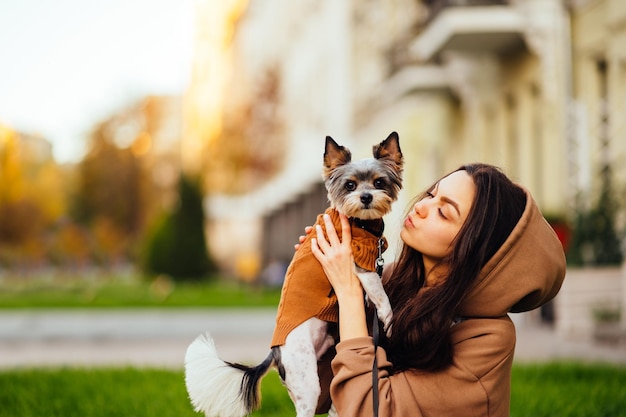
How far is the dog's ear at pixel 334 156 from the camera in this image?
3.24 meters

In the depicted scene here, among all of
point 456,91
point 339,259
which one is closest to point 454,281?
point 339,259

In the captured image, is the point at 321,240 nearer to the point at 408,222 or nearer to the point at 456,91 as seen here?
the point at 408,222

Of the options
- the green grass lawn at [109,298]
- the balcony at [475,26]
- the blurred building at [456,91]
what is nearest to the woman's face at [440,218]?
the blurred building at [456,91]

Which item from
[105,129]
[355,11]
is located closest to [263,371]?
[355,11]

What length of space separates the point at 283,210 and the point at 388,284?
41.1 metres

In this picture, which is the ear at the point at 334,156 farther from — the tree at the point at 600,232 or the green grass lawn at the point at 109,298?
the green grass lawn at the point at 109,298

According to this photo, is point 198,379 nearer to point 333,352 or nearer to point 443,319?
point 333,352

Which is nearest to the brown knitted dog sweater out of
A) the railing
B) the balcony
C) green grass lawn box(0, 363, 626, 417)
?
green grass lawn box(0, 363, 626, 417)

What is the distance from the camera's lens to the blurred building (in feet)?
41.7

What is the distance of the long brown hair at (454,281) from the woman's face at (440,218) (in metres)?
0.04

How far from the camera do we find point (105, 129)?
58094 mm

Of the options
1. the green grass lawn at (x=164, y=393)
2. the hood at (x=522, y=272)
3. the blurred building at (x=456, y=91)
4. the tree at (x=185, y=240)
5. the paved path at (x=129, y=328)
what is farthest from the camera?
the tree at (x=185, y=240)

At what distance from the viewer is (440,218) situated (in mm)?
3137

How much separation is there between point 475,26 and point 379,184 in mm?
11955
